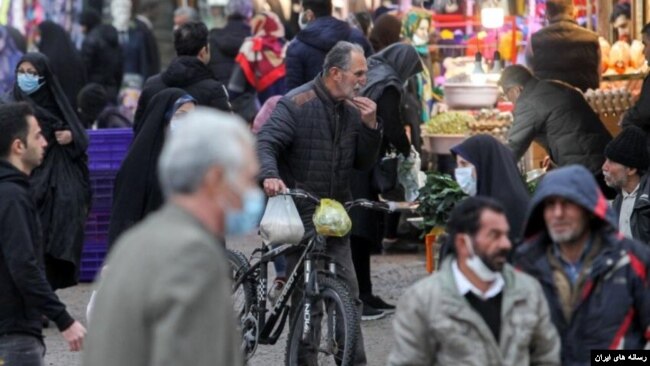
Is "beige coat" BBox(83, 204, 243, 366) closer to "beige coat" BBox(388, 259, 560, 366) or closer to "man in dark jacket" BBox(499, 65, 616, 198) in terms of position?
"beige coat" BBox(388, 259, 560, 366)

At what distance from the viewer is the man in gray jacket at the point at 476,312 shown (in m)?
5.24

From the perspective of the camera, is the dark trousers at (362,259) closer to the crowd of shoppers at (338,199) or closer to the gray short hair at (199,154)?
the crowd of shoppers at (338,199)

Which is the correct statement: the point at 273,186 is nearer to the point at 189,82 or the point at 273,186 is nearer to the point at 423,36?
the point at 189,82

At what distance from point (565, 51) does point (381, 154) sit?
159 centimetres

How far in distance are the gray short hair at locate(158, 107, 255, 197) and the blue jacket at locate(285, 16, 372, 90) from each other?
7.68m

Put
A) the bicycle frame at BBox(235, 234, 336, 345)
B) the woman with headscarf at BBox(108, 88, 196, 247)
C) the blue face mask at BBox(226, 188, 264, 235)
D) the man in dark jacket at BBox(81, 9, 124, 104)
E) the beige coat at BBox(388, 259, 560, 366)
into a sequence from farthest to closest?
the man in dark jacket at BBox(81, 9, 124, 104)
the woman with headscarf at BBox(108, 88, 196, 247)
the bicycle frame at BBox(235, 234, 336, 345)
the beige coat at BBox(388, 259, 560, 366)
the blue face mask at BBox(226, 188, 264, 235)

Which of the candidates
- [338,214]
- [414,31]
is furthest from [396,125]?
[414,31]

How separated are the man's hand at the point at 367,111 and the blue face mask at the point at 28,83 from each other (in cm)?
239

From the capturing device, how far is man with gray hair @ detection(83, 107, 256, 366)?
12.8 feet


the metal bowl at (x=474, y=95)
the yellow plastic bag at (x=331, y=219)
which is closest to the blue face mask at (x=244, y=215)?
the yellow plastic bag at (x=331, y=219)

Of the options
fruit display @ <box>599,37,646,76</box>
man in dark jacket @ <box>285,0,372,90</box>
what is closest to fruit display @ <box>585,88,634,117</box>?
fruit display @ <box>599,37,646,76</box>

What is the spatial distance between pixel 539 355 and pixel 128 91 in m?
12.3

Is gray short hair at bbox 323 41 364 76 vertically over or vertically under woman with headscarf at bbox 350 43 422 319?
over

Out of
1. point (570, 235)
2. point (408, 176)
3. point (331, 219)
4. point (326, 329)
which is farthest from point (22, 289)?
point (408, 176)
